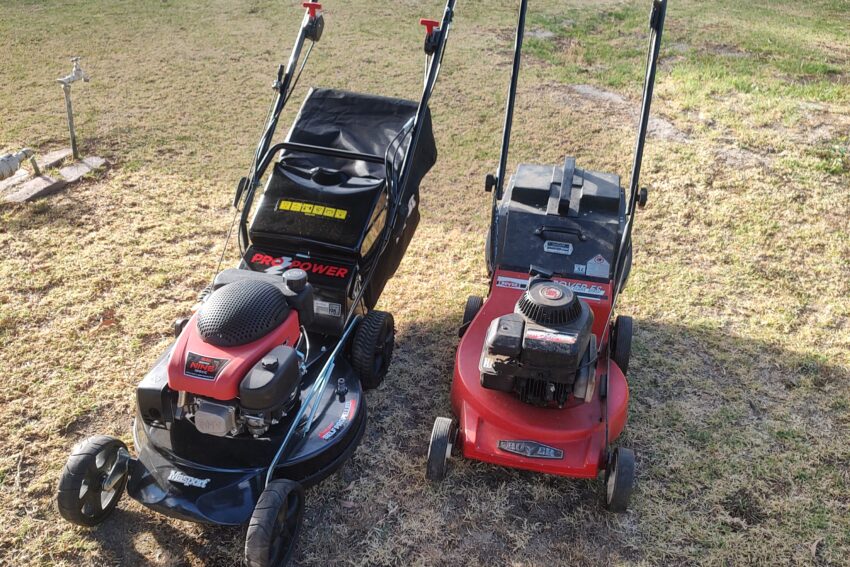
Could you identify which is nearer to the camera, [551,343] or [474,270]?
[551,343]

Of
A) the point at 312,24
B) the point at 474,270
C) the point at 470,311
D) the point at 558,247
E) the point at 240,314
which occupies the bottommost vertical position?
the point at 474,270

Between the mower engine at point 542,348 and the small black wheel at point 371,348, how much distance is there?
0.67 m

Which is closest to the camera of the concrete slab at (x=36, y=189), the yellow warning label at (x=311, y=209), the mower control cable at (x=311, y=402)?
the mower control cable at (x=311, y=402)

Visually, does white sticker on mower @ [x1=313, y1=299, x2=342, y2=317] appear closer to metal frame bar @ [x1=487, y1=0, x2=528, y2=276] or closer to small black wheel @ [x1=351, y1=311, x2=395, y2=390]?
small black wheel @ [x1=351, y1=311, x2=395, y2=390]

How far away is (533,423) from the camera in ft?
10.7

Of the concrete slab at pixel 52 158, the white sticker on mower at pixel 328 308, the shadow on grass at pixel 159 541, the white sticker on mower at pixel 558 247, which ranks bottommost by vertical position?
the shadow on grass at pixel 159 541

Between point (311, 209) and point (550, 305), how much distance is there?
53.5 inches

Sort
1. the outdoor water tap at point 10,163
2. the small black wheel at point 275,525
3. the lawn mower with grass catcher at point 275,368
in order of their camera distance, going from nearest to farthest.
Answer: the small black wheel at point 275,525 < the lawn mower with grass catcher at point 275,368 < the outdoor water tap at point 10,163

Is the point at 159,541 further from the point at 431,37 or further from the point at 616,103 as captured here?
the point at 616,103

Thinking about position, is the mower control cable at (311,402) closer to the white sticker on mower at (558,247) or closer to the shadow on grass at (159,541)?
the shadow on grass at (159,541)

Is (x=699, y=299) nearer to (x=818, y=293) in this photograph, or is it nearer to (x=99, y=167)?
(x=818, y=293)

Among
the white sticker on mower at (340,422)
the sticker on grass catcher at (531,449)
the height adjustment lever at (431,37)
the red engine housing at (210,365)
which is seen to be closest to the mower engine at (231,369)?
the red engine housing at (210,365)

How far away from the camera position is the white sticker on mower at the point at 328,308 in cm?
369

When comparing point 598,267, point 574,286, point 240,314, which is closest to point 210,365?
point 240,314
